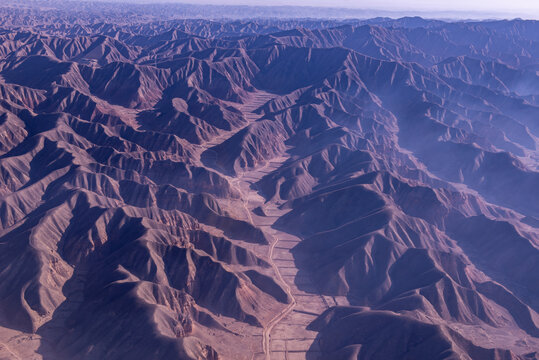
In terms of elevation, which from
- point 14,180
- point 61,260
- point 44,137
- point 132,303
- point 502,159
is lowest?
point 132,303

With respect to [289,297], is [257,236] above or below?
above

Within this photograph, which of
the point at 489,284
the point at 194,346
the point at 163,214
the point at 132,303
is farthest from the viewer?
the point at 163,214

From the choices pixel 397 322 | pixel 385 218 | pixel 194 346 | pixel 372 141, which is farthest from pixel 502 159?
pixel 194 346

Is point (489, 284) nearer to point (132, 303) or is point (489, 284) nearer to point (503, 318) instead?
point (503, 318)

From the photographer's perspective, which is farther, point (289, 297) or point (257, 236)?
point (257, 236)

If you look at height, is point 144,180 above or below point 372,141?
below

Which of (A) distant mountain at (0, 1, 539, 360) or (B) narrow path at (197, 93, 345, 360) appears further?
(B) narrow path at (197, 93, 345, 360)

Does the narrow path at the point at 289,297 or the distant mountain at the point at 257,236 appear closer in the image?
the distant mountain at the point at 257,236

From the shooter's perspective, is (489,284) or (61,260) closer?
(61,260)
